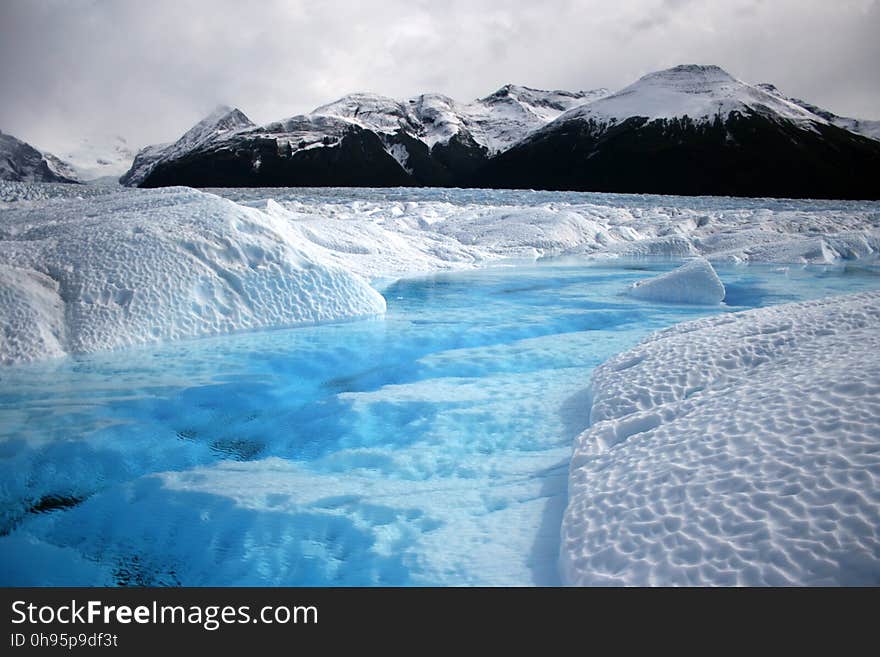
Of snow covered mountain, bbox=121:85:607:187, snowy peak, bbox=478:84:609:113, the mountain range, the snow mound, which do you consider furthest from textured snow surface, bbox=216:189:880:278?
snowy peak, bbox=478:84:609:113

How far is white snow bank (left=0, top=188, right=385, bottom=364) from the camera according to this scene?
5090 mm

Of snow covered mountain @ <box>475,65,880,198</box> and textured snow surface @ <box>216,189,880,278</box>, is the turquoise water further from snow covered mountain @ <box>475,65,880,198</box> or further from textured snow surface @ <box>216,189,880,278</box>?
snow covered mountain @ <box>475,65,880,198</box>

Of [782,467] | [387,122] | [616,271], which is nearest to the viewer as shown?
[782,467]

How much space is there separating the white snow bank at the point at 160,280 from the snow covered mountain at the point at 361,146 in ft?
287

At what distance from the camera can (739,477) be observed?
200cm

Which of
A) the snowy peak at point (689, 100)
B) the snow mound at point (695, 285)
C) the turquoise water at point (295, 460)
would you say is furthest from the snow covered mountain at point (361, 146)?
the turquoise water at point (295, 460)

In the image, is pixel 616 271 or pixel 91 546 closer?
pixel 91 546

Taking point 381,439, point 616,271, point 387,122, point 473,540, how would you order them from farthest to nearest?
1. point 387,122
2. point 616,271
3. point 381,439
4. point 473,540

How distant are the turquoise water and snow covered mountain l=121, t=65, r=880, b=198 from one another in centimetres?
7678

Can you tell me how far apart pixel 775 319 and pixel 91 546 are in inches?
171
